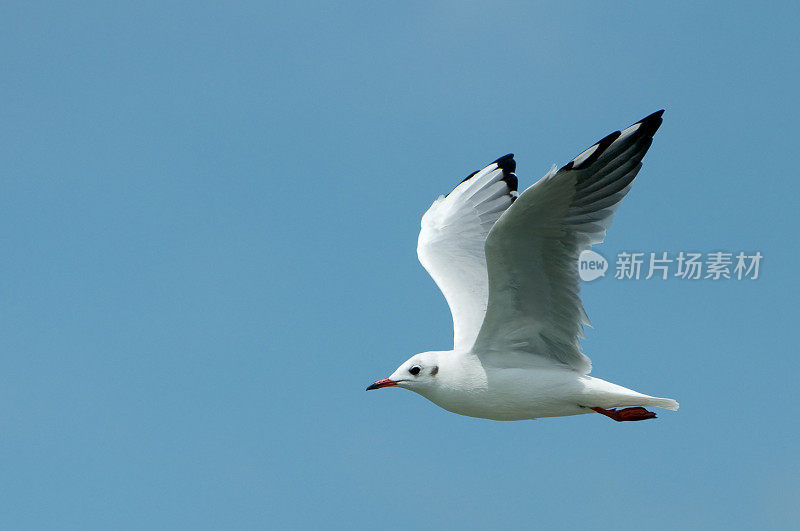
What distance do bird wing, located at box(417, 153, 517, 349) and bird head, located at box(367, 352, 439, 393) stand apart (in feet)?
2.61

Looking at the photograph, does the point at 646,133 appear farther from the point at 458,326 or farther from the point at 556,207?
the point at 458,326

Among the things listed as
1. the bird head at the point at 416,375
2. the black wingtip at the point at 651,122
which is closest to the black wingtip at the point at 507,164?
the bird head at the point at 416,375

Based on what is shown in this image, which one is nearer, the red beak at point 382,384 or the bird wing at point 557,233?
the bird wing at point 557,233

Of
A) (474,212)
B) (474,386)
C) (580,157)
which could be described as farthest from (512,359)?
Result: (474,212)

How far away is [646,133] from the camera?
848 centimetres

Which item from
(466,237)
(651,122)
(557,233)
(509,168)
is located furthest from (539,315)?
(509,168)

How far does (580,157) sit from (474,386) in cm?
222

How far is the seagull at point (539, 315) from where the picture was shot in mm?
8477

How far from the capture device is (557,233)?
8.59m

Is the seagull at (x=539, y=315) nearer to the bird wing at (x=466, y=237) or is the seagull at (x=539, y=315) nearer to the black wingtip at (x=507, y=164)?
the bird wing at (x=466, y=237)

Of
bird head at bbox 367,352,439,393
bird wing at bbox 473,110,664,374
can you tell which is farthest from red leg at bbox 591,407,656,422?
bird head at bbox 367,352,439,393

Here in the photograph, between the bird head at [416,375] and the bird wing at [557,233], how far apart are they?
64cm

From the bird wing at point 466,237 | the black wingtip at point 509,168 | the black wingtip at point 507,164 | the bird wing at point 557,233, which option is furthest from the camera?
the black wingtip at point 507,164

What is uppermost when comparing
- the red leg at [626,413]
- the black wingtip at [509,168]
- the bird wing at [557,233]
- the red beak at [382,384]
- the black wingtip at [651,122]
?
the black wingtip at [509,168]
